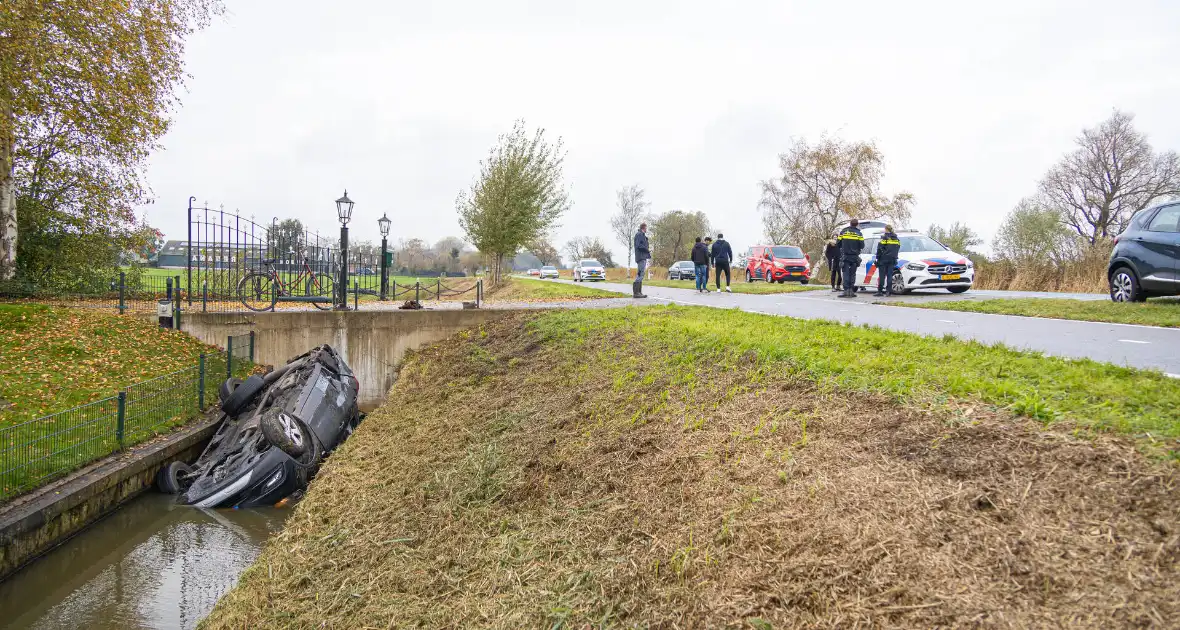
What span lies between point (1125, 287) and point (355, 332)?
50.1ft

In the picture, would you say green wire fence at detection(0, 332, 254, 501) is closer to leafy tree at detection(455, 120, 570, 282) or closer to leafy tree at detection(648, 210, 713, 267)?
leafy tree at detection(455, 120, 570, 282)

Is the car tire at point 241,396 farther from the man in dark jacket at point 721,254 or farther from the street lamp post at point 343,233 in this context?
the man in dark jacket at point 721,254

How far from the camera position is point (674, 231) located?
70.8 meters

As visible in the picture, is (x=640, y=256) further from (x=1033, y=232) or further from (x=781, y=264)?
(x=1033, y=232)

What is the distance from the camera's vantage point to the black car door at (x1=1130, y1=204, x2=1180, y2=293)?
11.3 metres

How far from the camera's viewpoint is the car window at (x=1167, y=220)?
11.3m

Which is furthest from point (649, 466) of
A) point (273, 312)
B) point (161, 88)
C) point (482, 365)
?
point (161, 88)

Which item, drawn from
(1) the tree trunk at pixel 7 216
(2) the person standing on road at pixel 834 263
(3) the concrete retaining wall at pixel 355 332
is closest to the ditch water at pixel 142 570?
(3) the concrete retaining wall at pixel 355 332

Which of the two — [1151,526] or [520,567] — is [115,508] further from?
[1151,526]

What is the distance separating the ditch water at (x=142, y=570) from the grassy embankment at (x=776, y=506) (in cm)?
121

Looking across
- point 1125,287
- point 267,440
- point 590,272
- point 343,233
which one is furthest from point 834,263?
point 590,272

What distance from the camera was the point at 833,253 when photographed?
23.1 m

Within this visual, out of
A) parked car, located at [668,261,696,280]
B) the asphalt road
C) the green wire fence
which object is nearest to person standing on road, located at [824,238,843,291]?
the asphalt road

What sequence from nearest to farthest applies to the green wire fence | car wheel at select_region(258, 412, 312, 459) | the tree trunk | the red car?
1. the green wire fence
2. car wheel at select_region(258, 412, 312, 459)
3. the tree trunk
4. the red car
